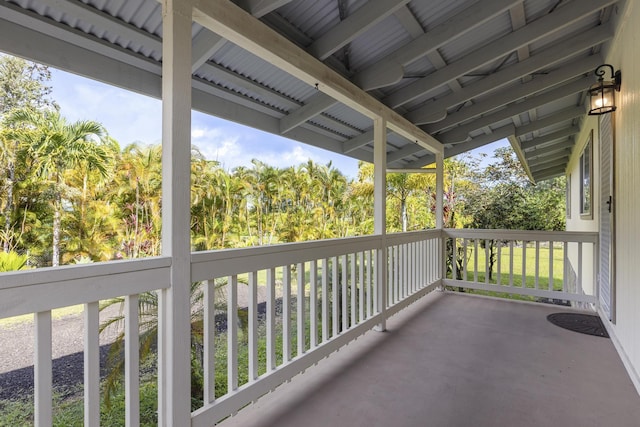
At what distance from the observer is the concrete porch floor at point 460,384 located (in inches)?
80.4

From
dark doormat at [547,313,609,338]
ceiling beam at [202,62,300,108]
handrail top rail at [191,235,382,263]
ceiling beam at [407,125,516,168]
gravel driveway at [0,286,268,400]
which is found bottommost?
gravel driveway at [0,286,268,400]

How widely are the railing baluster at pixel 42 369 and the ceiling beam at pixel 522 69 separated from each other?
404 centimetres

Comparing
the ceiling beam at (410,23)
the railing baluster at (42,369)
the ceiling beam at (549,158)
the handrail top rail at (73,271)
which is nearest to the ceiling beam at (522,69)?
the ceiling beam at (410,23)

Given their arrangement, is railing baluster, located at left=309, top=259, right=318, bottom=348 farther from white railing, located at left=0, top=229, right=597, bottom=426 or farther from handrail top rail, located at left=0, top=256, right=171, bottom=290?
handrail top rail, located at left=0, top=256, right=171, bottom=290

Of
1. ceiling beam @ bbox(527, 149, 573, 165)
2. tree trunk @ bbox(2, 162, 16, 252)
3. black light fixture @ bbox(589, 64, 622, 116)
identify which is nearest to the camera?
black light fixture @ bbox(589, 64, 622, 116)

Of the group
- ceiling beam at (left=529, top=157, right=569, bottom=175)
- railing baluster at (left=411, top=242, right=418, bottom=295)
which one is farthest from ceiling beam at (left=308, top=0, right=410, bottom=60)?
ceiling beam at (left=529, top=157, right=569, bottom=175)

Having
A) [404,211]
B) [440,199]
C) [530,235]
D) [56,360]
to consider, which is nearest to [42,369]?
[56,360]

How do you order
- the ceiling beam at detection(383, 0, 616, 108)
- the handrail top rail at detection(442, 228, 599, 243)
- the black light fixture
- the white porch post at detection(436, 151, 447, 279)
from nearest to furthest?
the ceiling beam at detection(383, 0, 616, 108) → the black light fixture → the handrail top rail at detection(442, 228, 599, 243) → the white porch post at detection(436, 151, 447, 279)

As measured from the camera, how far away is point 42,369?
1229mm

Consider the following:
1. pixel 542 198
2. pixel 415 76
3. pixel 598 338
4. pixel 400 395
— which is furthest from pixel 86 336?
pixel 542 198

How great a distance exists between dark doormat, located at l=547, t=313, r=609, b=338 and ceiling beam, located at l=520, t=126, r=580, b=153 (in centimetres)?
388

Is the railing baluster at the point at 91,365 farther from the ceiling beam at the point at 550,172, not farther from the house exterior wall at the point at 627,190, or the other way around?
the ceiling beam at the point at 550,172

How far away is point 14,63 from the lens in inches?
379

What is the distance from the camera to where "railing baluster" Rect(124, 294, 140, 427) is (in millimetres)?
1496
